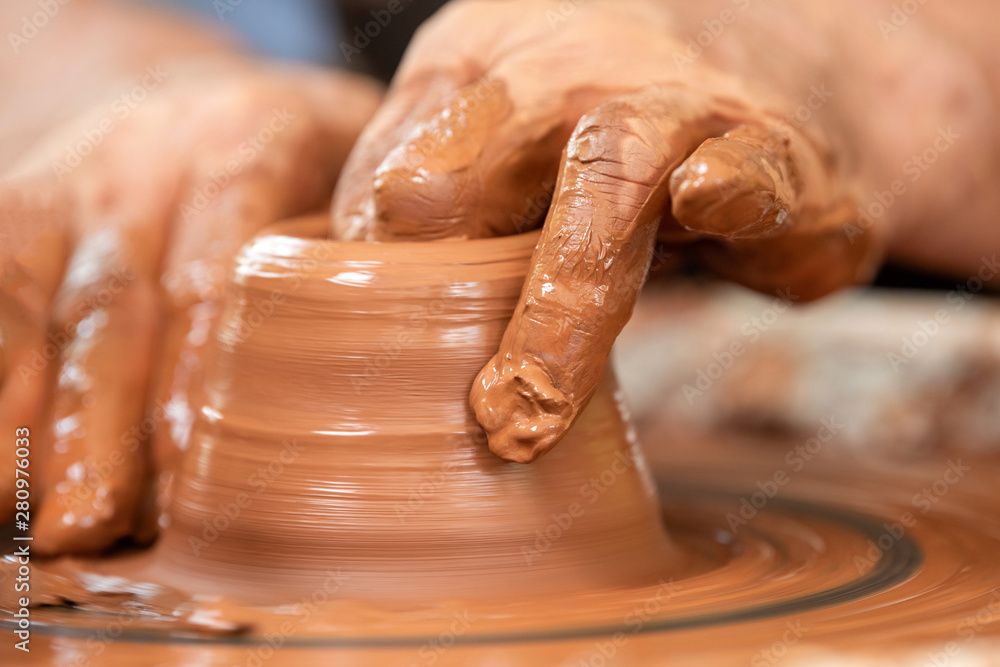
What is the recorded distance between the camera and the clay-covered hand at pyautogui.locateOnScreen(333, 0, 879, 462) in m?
0.84

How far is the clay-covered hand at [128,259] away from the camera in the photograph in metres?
1.11

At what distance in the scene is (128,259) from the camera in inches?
49.8

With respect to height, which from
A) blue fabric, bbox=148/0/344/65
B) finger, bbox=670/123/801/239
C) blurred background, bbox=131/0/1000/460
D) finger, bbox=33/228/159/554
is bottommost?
blurred background, bbox=131/0/1000/460

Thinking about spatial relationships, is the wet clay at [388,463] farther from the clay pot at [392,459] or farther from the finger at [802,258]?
the finger at [802,258]

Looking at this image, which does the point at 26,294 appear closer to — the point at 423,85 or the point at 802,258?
the point at 423,85

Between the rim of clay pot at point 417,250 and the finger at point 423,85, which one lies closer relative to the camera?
the rim of clay pot at point 417,250

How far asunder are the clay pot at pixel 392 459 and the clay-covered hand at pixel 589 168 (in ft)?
0.18

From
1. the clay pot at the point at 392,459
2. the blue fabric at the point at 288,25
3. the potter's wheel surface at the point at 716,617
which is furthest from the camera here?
the blue fabric at the point at 288,25

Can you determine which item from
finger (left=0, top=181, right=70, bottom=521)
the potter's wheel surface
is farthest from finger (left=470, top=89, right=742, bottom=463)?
finger (left=0, top=181, right=70, bottom=521)

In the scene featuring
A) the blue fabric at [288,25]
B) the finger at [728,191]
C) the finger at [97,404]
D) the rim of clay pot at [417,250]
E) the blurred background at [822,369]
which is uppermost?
the finger at [728,191]

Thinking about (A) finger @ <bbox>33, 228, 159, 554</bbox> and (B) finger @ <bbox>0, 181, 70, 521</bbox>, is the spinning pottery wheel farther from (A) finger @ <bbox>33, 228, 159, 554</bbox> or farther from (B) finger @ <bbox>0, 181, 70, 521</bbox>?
(B) finger @ <bbox>0, 181, 70, 521</bbox>

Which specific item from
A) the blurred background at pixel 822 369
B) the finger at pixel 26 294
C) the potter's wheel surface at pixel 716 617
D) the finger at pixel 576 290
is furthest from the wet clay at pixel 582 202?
the blurred background at pixel 822 369

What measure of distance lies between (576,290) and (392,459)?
22 centimetres

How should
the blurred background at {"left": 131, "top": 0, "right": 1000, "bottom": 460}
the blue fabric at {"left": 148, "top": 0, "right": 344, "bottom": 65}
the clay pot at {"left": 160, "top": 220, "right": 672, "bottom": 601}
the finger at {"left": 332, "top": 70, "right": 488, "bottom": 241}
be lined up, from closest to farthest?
the clay pot at {"left": 160, "top": 220, "right": 672, "bottom": 601}, the finger at {"left": 332, "top": 70, "right": 488, "bottom": 241}, the blurred background at {"left": 131, "top": 0, "right": 1000, "bottom": 460}, the blue fabric at {"left": 148, "top": 0, "right": 344, "bottom": 65}
